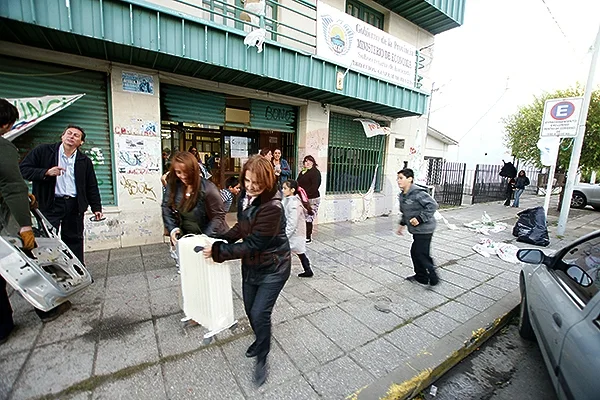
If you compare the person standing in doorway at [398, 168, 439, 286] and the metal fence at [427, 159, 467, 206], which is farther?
the metal fence at [427, 159, 467, 206]

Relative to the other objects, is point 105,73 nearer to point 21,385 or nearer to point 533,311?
point 21,385

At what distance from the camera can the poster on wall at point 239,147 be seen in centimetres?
678

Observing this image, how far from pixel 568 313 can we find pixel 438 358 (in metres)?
1.08

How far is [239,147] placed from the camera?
686cm

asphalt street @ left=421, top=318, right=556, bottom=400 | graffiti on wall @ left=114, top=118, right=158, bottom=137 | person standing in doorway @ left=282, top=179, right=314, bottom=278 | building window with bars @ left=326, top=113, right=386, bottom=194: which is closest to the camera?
asphalt street @ left=421, top=318, right=556, bottom=400

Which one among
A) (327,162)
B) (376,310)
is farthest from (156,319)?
(327,162)

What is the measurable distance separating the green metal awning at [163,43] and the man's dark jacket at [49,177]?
1.60 metres

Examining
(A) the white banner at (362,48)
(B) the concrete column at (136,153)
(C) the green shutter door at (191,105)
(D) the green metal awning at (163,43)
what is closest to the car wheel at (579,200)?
(A) the white banner at (362,48)

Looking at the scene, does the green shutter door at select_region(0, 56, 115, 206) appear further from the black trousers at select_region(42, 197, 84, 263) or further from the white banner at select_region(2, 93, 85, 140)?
the black trousers at select_region(42, 197, 84, 263)

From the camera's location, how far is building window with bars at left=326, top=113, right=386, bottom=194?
7598mm

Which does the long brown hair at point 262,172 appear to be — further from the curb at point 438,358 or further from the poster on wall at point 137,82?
the poster on wall at point 137,82

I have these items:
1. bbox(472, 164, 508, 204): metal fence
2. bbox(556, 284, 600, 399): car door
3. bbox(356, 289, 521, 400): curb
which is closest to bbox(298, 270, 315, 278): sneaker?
bbox(356, 289, 521, 400): curb

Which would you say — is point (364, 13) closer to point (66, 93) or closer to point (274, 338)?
point (66, 93)

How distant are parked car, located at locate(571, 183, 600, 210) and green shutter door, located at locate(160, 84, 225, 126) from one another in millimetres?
17258
